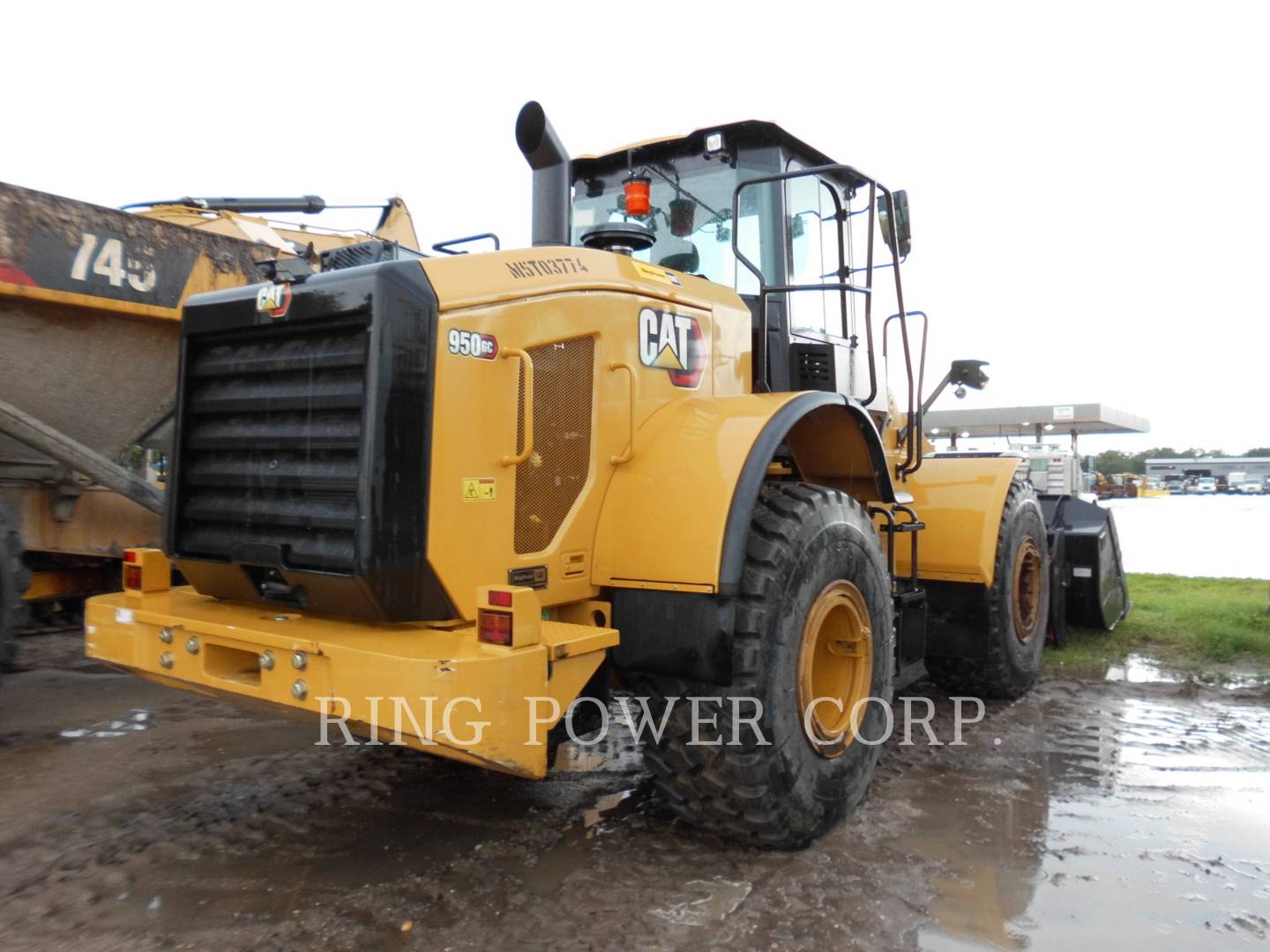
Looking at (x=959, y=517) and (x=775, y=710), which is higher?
(x=959, y=517)

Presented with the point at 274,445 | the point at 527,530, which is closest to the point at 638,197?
the point at 527,530

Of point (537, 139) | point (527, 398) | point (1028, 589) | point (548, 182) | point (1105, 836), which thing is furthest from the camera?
point (1028, 589)

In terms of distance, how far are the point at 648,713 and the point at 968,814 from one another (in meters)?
1.42

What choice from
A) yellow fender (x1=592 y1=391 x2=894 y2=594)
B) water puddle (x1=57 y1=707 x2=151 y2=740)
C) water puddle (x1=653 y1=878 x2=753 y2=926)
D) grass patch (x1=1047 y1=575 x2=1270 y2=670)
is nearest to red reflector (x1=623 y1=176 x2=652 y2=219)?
yellow fender (x1=592 y1=391 x2=894 y2=594)

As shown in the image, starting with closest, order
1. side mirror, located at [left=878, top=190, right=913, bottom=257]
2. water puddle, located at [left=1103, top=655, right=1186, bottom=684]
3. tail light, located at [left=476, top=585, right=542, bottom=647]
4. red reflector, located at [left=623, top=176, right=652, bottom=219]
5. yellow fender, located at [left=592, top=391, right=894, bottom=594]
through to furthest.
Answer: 1. tail light, located at [left=476, top=585, right=542, bottom=647]
2. yellow fender, located at [left=592, top=391, right=894, bottom=594]
3. red reflector, located at [left=623, top=176, right=652, bottom=219]
4. side mirror, located at [left=878, top=190, right=913, bottom=257]
5. water puddle, located at [left=1103, top=655, right=1186, bottom=684]

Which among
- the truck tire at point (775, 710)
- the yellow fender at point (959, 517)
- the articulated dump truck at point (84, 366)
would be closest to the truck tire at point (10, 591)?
the articulated dump truck at point (84, 366)

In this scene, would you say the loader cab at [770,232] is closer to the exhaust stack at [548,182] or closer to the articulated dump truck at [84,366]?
the exhaust stack at [548,182]

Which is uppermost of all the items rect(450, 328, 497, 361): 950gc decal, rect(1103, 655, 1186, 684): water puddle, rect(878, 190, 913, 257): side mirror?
rect(878, 190, 913, 257): side mirror

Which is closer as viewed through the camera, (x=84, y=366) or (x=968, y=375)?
(x=84, y=366)

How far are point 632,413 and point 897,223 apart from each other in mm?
1635

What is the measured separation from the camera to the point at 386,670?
8.50 ft

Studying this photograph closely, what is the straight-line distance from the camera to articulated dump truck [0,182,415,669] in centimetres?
452

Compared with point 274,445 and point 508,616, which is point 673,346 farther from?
point 274,445

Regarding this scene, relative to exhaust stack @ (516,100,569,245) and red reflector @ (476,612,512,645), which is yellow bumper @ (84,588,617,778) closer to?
red reflector @ (476,612,512,645)
